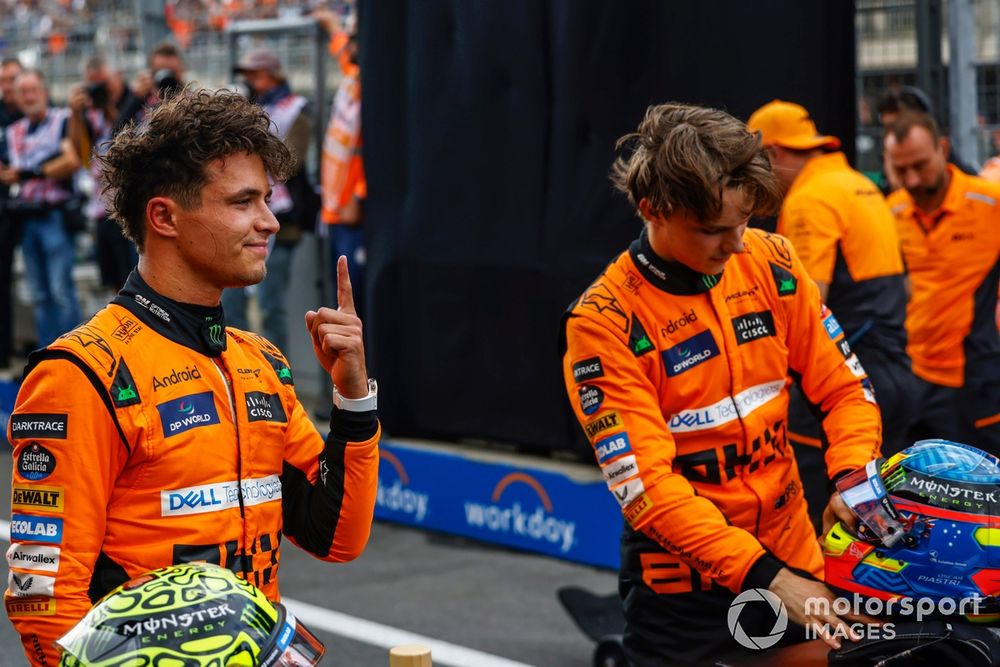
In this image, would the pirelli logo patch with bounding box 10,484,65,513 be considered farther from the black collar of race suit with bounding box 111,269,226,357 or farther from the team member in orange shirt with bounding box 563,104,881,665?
the team member in orange shirt with bounding box 563,104,881,665

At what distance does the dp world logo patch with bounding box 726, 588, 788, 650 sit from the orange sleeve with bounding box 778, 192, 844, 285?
2.65 metres

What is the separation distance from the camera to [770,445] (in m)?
3.39

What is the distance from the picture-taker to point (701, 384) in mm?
3297

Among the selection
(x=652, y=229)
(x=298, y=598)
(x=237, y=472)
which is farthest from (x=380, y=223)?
(x=237, y=472)

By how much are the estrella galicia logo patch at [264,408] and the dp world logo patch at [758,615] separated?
1.03 meters

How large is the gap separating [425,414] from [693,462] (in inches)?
185

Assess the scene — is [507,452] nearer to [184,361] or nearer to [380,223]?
[380,223]

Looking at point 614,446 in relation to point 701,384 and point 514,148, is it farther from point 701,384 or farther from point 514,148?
point 514,148

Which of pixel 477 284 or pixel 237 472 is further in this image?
pixel 477 284

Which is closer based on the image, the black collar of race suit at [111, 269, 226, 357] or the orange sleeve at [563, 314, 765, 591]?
the black collar of race suit at [111, 269, 226, 357]

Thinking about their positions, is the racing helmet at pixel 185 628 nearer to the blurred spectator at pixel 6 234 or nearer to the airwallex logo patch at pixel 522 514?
the airwallex logo patch at pixel 522 514

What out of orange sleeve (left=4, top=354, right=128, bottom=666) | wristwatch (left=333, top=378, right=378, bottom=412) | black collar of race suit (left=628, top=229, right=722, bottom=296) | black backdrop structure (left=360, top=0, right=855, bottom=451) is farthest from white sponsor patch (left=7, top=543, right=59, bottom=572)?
black backdrop structure (left=360, top=0, right=855, bottom=451)

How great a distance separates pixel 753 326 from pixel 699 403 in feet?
0.75

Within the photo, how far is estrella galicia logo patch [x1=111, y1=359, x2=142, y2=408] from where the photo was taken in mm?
2643
